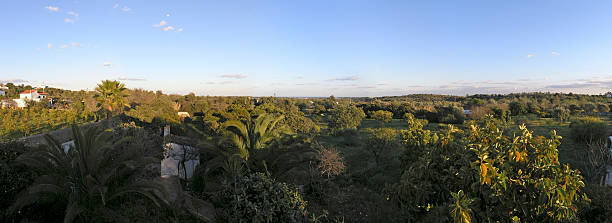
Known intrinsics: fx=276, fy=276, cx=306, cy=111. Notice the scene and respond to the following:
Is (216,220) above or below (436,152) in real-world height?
below

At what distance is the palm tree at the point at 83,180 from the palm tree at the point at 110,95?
844 inches

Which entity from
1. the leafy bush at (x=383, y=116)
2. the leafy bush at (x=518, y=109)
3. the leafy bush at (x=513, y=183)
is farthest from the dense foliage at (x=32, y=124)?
the leafy bush at (x=518, y=109)

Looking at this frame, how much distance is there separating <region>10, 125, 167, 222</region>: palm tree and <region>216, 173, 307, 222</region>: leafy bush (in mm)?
1160

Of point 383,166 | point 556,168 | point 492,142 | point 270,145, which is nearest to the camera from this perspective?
point 556,168

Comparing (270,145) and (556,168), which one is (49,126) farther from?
(556,168)

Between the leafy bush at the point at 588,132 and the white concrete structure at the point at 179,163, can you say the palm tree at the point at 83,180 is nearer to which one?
the white concrete structure at the point at 179,163

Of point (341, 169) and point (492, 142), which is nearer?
point (492, 142)

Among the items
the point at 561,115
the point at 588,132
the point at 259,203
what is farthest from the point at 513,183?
the point at 561,115

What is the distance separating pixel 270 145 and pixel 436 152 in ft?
18.4

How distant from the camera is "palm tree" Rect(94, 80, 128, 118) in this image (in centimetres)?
2331

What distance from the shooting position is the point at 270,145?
900 cm

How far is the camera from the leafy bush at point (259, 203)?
16.0 ft

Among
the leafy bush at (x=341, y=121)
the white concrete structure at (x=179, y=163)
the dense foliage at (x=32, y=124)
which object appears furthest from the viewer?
the dense foliage at (x=32, y=124)

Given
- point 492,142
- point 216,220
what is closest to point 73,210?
point 216,220
